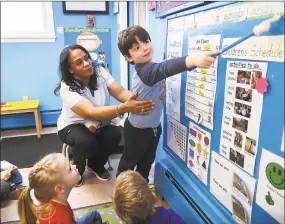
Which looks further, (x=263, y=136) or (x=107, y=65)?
(x=107, y=65)

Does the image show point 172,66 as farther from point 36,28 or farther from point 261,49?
point 36,28

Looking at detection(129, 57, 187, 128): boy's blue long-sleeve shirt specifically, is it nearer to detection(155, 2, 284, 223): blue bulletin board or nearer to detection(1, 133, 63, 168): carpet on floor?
detection(155, 2, 284, 223): blue bulletin board

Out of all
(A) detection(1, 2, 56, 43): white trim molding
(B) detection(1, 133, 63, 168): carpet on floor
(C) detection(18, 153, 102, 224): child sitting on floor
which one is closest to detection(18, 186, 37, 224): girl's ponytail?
(C) detection(18, 153, 102, 224): child sitting on floor

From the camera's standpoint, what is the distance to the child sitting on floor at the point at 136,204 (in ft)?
3.01

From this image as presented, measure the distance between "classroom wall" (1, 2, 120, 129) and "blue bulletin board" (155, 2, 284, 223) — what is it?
5.34 ft

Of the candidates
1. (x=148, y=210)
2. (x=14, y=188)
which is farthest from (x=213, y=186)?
(x=14, y=188)

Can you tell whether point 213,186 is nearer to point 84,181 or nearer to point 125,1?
point 84,181

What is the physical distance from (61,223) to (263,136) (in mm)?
798

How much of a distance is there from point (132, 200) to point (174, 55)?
745mm

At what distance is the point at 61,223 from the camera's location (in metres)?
1.01

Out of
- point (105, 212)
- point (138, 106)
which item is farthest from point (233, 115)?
point (105, 212)

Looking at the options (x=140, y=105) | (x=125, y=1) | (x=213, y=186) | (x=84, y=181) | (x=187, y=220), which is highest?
(x=125, y=1)

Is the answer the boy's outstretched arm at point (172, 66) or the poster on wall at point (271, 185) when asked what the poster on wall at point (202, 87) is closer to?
the boy's outstretched arm at point (172, 66)

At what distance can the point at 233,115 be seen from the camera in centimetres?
92
